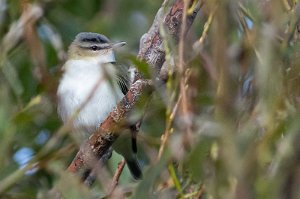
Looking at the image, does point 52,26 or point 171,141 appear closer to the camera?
point 171,141

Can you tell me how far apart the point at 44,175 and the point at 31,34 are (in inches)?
38.4

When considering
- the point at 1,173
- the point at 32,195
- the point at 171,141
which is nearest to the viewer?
the point at 171,141

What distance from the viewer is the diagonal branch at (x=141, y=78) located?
1.73 m

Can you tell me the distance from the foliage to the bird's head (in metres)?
0.81

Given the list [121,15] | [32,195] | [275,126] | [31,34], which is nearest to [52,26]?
[121,15]

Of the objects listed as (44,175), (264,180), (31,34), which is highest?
(31,34)

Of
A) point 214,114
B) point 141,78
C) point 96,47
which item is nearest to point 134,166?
point 96,47

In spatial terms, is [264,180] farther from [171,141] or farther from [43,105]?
[43,105]

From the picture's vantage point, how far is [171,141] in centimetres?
148

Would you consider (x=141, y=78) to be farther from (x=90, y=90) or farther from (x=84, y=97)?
(x=84, y=97)

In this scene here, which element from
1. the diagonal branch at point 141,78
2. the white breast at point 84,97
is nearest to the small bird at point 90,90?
the white breast at point 84,97

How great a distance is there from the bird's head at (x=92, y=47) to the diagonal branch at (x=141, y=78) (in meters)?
1.11

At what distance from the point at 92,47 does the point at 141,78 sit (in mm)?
1583

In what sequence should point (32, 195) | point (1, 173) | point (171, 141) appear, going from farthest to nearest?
point (32, 195), point (1, 173), point (171, 141)
